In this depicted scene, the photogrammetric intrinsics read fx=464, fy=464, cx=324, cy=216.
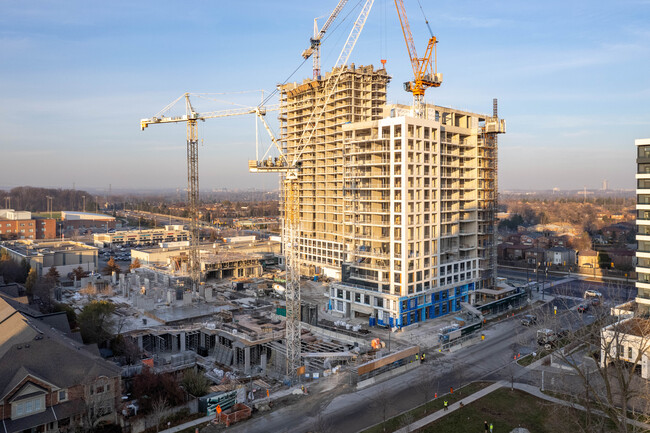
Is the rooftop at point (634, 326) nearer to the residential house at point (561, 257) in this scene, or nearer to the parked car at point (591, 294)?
the parked car at point (591, 294)

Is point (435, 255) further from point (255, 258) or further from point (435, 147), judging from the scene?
point (255, 258)

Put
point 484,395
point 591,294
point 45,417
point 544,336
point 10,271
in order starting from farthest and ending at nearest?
point 10,271, point 591,294, point 544,336, point 484,395, point 45,417

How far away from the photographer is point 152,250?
82938mm

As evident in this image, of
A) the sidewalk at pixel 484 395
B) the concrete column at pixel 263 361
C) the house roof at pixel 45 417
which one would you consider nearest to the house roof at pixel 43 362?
the house roof at pixel 45 417

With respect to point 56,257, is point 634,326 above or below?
below

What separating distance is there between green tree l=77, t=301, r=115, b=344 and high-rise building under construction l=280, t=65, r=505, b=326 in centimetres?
2058

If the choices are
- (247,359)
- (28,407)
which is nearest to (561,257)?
(247,359)

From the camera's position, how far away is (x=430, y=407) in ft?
91.4

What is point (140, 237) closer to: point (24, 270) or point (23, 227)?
point (23, 227)

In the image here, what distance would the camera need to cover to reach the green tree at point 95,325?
36.9 m

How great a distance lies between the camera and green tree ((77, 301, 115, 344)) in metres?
36.9

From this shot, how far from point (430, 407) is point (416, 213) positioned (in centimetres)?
2137

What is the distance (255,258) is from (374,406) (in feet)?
159

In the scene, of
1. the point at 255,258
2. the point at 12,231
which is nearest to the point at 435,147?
the point at 255,258
